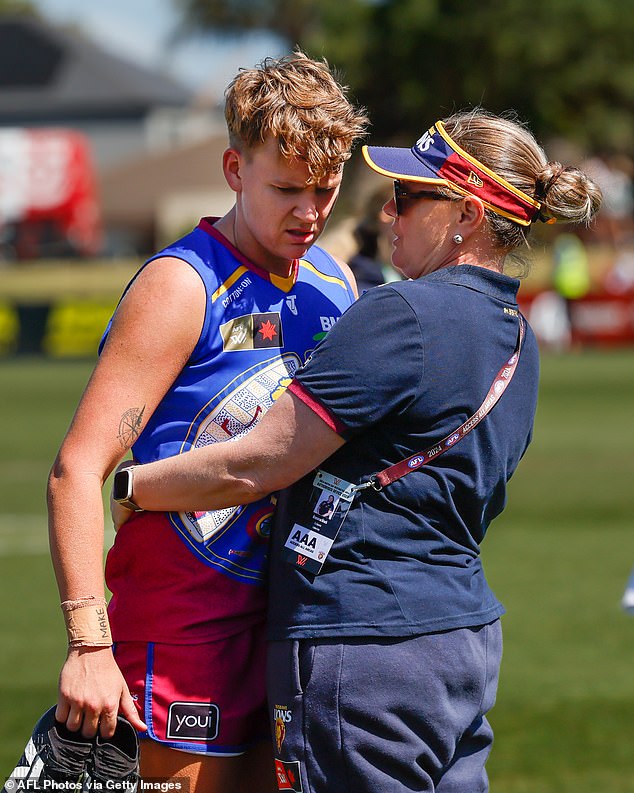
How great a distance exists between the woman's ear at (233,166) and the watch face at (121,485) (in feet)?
2.34

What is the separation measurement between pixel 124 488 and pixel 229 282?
53 centimetres

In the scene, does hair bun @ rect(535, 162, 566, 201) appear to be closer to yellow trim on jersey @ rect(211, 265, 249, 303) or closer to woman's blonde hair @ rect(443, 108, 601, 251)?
woman's blonde hair @ rect(443, 108, 601, 251)

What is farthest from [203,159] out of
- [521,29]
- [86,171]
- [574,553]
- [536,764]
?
[536,764]

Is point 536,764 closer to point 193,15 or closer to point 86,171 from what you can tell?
point 86,171

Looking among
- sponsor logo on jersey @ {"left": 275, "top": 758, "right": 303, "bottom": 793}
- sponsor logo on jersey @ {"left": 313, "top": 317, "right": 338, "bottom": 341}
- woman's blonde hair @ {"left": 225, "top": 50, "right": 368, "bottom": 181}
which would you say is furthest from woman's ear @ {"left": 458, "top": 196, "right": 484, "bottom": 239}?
sponsor logo on jersey @ {"left": 275, "top": 758, "right": 303, "bottom": 793}

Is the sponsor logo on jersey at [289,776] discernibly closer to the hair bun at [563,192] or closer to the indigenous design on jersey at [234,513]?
the indigenous design on jersey at [234,513]

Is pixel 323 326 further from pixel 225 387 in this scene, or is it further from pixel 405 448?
pixel 405 448

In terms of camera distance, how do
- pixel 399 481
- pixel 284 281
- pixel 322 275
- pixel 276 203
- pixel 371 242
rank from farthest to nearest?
pixel 371 242, pixel 322 275, pixel 284 281, pixel 276 203, pixel 399 481

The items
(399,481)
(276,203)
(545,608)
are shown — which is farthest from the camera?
(545,608)

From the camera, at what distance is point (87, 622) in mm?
2740

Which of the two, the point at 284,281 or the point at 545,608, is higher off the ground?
the point at 284,281

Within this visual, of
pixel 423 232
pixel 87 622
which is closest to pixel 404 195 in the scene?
pixel 423 232

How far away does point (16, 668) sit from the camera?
22.4 ft

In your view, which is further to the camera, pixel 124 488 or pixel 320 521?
pixel 124 488
